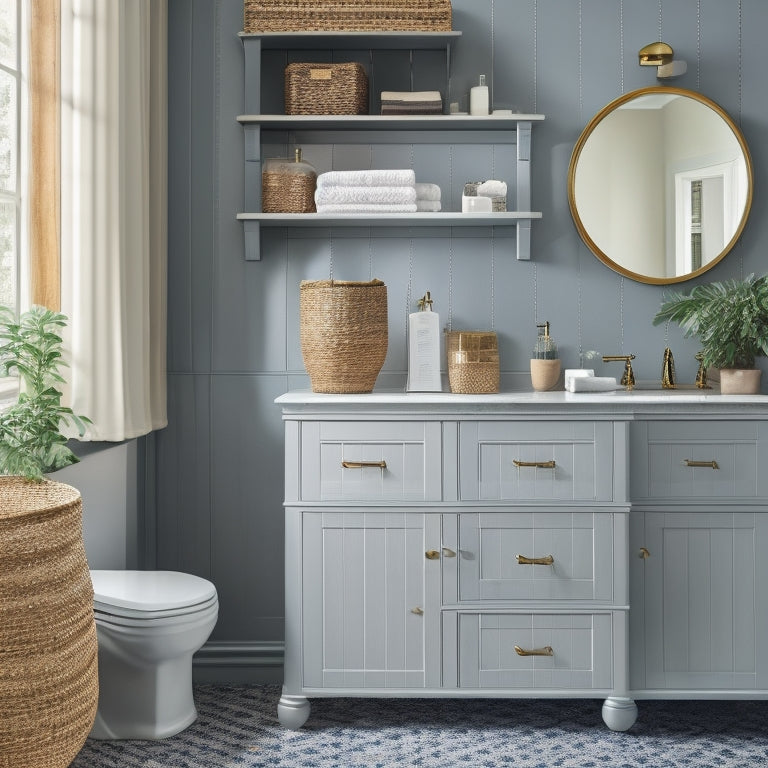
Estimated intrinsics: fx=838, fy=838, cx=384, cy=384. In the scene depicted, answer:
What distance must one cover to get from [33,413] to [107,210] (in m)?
0.67

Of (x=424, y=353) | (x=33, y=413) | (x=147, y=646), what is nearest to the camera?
(x=33, y=413)

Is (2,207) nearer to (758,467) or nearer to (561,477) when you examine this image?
(561,477)

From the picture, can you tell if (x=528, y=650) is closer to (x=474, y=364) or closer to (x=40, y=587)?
(x=474, y=364)

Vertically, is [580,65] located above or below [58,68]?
above

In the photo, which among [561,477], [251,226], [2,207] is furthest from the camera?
[251,226]

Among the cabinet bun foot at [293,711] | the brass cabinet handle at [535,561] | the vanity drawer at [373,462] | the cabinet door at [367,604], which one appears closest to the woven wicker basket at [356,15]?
the vanity drawer at [373,462]

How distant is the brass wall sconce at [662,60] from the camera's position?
2.62 m

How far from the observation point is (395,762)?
2141 millimetres

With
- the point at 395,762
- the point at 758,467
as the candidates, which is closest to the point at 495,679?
the point at 395,762

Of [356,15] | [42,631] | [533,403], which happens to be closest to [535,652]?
[533,403]

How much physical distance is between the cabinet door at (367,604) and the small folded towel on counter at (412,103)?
48.6 inches

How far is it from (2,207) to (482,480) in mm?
1389

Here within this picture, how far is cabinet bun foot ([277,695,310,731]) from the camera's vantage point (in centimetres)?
229

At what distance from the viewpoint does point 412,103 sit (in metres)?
2.56
